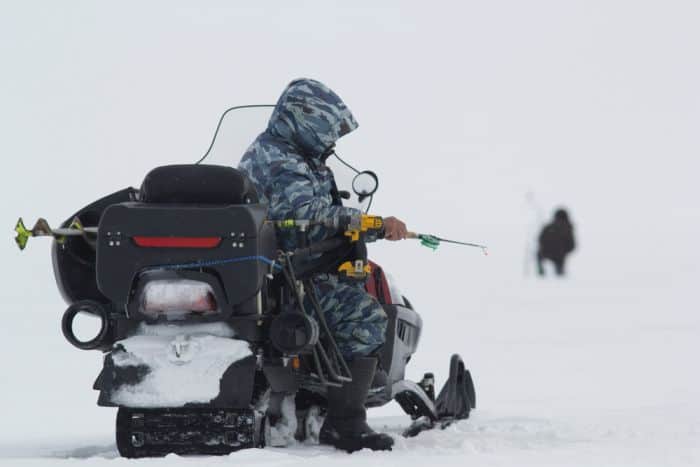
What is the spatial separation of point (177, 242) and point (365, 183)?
3.91 ft

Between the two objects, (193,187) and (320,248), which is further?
(320,248)

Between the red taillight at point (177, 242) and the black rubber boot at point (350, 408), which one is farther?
the black rubber boot at point (350, 408)

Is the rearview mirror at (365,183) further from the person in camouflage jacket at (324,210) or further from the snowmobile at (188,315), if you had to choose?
the snowmobile at (188,315)

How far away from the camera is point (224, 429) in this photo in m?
4.93

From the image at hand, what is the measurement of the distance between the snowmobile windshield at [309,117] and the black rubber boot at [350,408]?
0.86 m

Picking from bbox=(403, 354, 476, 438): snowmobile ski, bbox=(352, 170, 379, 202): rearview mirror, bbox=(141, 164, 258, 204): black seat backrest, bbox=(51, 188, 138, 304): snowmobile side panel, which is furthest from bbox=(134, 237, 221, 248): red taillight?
bbox=(403, 354, 476, 438): snowmobile ski

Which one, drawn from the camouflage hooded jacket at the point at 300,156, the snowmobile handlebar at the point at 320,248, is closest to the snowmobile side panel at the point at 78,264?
the camouflage hooded jacket at the point at 300,156

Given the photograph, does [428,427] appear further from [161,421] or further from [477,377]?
[477,377]

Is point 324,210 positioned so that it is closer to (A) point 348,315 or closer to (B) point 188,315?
(A) point 348,315

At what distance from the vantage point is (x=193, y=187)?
16.6 ft

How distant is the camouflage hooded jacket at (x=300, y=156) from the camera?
18.2 ft

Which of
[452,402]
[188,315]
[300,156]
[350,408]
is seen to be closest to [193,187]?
[188,315]

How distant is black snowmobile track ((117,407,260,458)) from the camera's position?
4926mm

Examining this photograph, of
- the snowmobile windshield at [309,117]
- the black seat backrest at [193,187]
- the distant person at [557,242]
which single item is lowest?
the distant person at [557,242]
